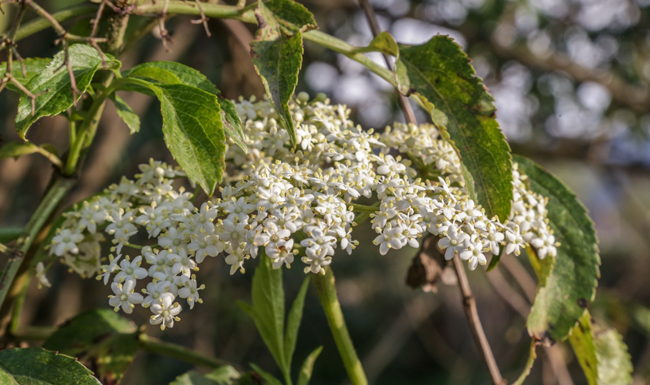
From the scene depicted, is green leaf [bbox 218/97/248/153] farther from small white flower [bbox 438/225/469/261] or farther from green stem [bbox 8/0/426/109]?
small white flower [bbox 438/225/469/261]

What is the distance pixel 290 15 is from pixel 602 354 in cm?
100

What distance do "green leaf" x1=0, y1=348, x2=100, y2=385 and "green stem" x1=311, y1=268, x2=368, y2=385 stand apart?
1.10ft

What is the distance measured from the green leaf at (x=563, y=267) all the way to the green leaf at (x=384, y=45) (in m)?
0.33

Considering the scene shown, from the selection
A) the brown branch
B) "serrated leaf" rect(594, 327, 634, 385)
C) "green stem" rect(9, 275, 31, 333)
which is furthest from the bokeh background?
"green stem" rect(9, 275, 31, 333)

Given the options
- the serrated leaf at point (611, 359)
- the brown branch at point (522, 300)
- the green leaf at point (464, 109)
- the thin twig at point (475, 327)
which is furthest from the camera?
the brown branch at point (522, 300)

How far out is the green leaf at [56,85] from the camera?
0.62 m

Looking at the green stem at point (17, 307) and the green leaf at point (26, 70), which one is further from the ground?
the green leaf at point (26, 70)

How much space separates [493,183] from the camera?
28.9 inches

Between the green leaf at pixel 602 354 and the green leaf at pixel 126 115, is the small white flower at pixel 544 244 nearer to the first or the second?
the green leaf at pixel 602 354

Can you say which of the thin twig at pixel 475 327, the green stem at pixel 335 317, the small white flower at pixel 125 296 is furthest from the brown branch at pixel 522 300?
the small white flower at pixel 125 296

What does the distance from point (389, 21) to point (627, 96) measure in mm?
1207

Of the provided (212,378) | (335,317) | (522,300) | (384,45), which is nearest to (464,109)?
(384,45)

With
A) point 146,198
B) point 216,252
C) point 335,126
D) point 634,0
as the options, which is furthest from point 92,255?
point 634,0

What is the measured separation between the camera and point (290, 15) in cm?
77
